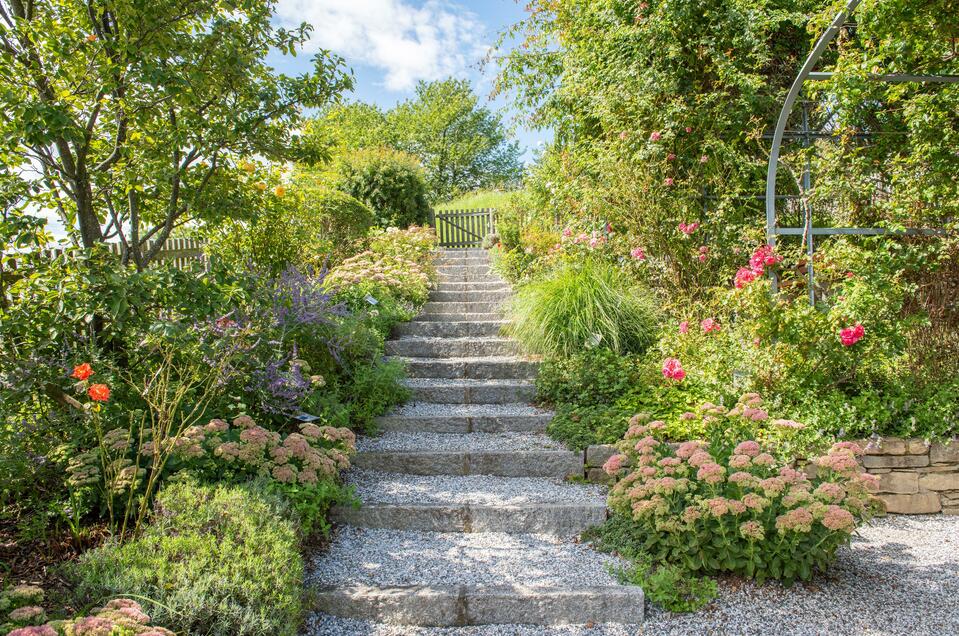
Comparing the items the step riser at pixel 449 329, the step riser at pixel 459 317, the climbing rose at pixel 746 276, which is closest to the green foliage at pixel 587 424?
the climbing rose at pixel 746 276

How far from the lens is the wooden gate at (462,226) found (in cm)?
1617

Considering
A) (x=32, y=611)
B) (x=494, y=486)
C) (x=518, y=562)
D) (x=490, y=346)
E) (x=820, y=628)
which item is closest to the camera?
(x=32, y=611)

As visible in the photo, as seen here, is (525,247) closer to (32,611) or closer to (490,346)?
(490,346)

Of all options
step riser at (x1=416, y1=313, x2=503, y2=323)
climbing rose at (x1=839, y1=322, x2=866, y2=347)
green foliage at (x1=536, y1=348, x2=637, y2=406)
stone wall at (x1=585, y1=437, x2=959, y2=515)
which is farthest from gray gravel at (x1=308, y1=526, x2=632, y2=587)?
step riser at (x1=416, y1=313, x2=503, y2=323)

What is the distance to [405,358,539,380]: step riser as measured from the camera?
5.67 meters

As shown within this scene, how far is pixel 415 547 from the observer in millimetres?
3350

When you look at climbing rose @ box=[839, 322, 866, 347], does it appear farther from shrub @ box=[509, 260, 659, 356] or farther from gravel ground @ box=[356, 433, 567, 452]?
gravel ground @ box=[356, 433, 567, 452]

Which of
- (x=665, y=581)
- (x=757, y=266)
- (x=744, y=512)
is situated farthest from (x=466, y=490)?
(x=757, y=266)

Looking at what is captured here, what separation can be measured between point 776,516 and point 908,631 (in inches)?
26.7

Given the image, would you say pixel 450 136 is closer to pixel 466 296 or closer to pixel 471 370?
pixel 466 296

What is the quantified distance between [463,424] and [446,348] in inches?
63.0

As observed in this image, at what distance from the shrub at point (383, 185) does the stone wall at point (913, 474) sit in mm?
9187

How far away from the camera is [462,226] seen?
16.4m

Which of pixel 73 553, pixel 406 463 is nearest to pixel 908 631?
pixel 406 463
